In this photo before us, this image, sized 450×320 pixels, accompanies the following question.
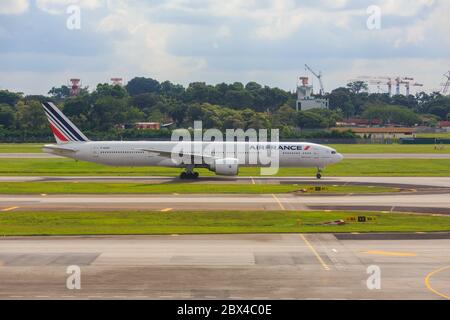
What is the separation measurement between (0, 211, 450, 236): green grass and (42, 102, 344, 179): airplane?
26.9 metres

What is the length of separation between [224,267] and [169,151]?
4460 centimetres

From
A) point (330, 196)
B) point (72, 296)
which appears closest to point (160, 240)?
point (72, 296)

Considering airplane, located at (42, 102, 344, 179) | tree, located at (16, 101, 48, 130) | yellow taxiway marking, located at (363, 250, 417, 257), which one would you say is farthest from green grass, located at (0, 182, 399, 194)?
tree, located at (16, 101, 48, 130)

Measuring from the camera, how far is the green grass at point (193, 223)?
38750 mm

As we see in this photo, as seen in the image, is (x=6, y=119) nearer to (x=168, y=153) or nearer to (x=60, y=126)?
(x=60, y=126)

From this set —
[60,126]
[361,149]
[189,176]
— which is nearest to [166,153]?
[189,176]

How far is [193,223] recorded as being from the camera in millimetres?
41594

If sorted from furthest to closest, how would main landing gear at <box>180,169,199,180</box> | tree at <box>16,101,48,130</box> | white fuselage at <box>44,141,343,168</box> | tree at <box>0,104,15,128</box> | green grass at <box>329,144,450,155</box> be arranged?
tree at <box>16,101,48,130</box>
tree at <box>0,104,15,128</box>
green grass at <box>329,144,450,155</box>
white fuselage at <box>44,141,343,168</box>
main landing gear at <box>180,169,199,180</box>

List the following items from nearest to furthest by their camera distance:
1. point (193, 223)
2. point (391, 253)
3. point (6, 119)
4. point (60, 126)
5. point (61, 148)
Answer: point (391, 253), point (193, 223), point (61, 148), point (60, 126), point (6, 119)

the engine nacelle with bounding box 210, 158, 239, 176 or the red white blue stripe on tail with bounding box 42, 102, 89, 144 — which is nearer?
the engine nacelle with bounding box 210, 158, 239, 176

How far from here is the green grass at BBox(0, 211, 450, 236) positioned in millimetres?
38750

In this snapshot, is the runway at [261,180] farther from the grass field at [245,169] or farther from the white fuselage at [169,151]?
the grass field at [245,169]

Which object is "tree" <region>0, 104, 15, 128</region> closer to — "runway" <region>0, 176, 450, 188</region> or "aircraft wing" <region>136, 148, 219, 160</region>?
"runway" <region>0, 176, 450, 188</region>
